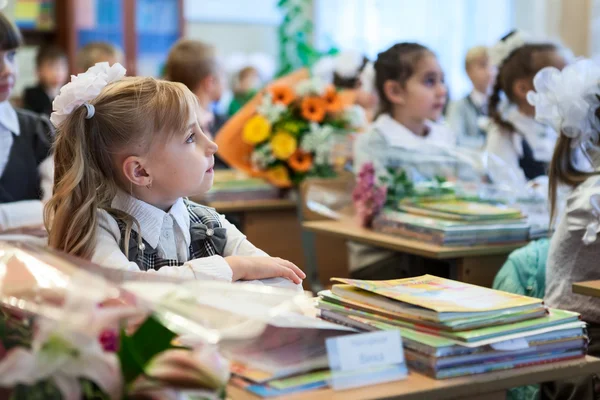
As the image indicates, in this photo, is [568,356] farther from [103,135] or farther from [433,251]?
[433,251]

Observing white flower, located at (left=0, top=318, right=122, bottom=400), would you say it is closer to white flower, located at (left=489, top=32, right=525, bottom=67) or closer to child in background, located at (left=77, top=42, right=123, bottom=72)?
white flower, located at (left=489, top=32, right=525, bottom=67)

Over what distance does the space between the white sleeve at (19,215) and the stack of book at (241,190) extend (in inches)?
54.5

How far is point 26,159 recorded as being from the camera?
2996 millimetres

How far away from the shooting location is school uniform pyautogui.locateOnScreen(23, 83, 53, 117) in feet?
20.4

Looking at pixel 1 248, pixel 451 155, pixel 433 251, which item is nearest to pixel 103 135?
pixel 1 248

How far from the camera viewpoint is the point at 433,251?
9.02 ft

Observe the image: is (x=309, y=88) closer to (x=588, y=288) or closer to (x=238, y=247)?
(x=238, y=247)

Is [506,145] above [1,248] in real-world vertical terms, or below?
below

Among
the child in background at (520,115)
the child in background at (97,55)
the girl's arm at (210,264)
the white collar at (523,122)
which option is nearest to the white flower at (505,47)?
the child in background at (520,115)

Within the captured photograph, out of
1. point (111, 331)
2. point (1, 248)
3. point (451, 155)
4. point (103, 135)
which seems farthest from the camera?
point (451, 155)

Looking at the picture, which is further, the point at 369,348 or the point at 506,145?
the point at 506,145

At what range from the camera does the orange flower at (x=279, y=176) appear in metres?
4.20

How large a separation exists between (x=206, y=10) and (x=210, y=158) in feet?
21.5

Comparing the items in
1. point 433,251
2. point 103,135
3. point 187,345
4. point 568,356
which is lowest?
point 433,251
